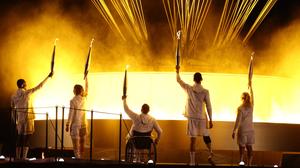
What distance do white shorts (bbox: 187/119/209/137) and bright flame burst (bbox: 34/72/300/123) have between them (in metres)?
2.99

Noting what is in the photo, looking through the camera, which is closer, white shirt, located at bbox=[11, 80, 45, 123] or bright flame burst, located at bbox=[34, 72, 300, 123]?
white shirt, located at bbox=[11, 80, 45, 123]

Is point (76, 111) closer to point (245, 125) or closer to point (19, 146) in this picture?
point (19, 146)

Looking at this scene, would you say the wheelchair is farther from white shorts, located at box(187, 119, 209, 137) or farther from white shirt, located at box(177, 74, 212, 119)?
white shirt, located at box(177, 74, 212, 119)

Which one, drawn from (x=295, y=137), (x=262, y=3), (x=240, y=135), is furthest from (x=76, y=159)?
(x=262, y=3)

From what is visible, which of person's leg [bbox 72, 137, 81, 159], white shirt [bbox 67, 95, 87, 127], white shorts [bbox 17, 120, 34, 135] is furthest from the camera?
white shorts [bbox 17, 120, 34, 135]

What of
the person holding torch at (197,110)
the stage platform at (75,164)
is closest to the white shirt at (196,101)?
the person holding torch at (197,110)

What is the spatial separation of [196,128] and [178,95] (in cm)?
346

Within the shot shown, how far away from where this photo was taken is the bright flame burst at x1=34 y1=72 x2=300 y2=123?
1759cm

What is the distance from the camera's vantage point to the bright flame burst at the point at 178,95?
1759 centimetres

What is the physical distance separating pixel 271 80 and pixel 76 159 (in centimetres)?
617

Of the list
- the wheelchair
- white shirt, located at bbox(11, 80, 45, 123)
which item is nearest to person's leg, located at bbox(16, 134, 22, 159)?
white shirt, located at bbox(11, 80, 45, 123)

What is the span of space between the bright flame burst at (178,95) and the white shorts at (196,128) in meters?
2.99

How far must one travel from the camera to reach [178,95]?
17.7 meters

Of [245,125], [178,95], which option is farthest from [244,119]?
[178,95]
